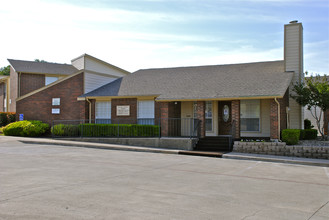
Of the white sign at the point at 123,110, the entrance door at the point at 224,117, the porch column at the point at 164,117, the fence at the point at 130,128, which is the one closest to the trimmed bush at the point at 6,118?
the fence at the point at 130,128

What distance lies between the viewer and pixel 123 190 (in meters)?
7.37

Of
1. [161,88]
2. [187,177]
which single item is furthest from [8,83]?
[187,177]

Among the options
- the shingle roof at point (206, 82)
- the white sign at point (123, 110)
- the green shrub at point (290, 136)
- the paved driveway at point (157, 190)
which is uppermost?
the shingle roof at point (206, 82)

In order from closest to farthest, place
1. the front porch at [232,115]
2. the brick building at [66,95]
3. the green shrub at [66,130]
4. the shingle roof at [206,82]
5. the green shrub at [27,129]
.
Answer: the front porch at [232,115]
the shingle roof at [206,82]
the green shrub at [66,130]
the green shrub at [27,129]
the brick building at [66,95]

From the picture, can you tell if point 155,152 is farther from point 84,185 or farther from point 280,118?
point 84,185

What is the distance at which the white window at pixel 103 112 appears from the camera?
21.4 metres

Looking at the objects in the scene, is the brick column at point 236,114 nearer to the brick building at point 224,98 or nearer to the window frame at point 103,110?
the brick building at point 224,98

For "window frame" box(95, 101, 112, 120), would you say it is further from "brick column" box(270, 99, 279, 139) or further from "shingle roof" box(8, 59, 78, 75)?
"shingle roof" box(8, 59, 78, 75)

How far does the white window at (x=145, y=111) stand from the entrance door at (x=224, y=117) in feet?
13.2

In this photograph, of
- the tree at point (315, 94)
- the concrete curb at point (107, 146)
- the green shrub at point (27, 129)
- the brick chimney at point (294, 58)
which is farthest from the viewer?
the green shrub at point (27, 129)

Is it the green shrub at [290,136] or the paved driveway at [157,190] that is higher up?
the green shrub at [290,136]

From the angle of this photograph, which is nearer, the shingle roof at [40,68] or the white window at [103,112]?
the white window at [103,112]

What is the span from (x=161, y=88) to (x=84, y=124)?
16.9 feet

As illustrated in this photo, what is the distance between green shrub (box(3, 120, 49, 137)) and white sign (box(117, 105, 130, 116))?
540 cm
